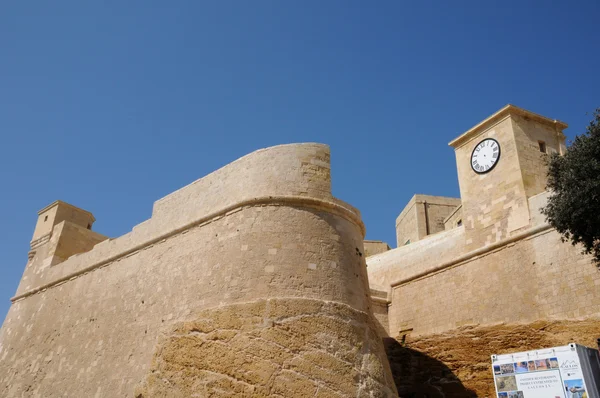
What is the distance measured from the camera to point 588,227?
Answer: 8133 mm

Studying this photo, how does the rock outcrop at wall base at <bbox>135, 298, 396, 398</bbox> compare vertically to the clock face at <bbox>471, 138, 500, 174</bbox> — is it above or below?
below

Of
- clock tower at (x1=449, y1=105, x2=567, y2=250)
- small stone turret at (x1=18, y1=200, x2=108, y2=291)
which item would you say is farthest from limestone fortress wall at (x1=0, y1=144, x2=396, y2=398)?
clock tower at (x1=449, y1=105, x2=567, y2=250)

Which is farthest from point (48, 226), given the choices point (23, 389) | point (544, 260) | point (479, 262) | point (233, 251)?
point (544, 260)

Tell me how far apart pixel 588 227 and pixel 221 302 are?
571 centimetres

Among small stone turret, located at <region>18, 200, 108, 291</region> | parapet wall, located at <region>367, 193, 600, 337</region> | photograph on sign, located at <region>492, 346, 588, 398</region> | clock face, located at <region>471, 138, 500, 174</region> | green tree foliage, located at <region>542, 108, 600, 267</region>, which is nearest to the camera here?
photograph on sign, located at <region>492, 346, 588, 398</region>

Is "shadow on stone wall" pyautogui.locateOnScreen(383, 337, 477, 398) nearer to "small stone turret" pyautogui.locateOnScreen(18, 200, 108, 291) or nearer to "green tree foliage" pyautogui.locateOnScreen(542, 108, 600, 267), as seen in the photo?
"green tree foliage" pyautogui.locateOnScreen(542, 108, 600, 267)

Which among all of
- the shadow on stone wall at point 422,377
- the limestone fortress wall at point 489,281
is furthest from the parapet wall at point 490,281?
the shadow on stone wall at point 422,377

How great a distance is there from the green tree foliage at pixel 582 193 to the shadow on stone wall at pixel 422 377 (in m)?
3.88

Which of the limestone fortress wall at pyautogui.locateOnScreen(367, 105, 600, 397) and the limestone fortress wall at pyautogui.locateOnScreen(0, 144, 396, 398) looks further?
the limestone fortress wall at pyautogui.locateOnScreen(367, 105, 600, 397)

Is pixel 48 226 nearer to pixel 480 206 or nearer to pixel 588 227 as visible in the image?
pixel 480 206

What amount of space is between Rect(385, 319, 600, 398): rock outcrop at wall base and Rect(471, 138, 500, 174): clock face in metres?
3.83

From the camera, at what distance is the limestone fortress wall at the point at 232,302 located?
731 centimetres

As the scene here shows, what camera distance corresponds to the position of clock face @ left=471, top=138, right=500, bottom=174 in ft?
41.0

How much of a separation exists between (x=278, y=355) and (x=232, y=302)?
116cm
